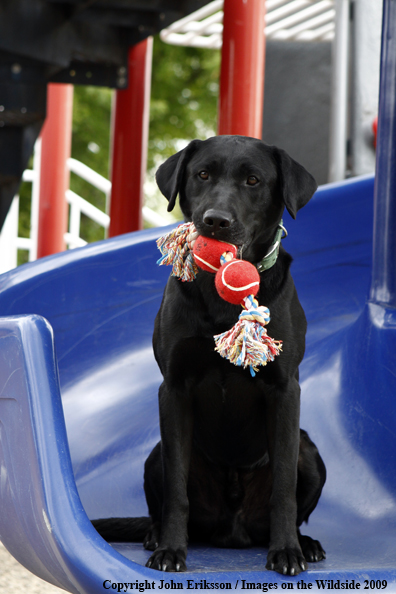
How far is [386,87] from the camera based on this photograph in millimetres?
2541

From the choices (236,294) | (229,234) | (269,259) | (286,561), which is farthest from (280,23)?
(286,561)

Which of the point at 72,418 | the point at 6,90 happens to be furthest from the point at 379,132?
the point at 6,90

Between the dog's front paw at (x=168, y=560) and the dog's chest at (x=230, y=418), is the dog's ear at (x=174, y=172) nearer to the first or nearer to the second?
the dog's chest at (x=230, y=418)

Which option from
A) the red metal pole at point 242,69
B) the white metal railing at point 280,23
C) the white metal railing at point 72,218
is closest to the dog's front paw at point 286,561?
the red metal pole at point 242,69

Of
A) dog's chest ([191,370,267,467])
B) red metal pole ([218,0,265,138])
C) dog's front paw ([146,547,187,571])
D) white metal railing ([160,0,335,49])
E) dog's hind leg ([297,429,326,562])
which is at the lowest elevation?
dog's front paw ([146,547,187,571])

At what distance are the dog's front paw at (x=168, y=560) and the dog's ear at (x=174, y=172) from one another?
0.92m

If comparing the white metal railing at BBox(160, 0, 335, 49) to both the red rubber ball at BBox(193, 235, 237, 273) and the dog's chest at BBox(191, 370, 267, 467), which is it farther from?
the dog's chest at BBox(191, 370, 267, 467)

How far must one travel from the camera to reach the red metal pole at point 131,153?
512 cm

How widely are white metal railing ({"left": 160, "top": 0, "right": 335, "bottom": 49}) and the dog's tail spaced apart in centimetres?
546

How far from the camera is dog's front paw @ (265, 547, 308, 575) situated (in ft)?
5.31

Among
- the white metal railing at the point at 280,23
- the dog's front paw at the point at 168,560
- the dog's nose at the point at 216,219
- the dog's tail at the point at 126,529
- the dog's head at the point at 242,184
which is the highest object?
the white metal railing at the point at 280,23

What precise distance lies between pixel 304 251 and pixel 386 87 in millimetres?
793

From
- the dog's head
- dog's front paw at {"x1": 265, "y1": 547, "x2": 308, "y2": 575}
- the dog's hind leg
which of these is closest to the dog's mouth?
the dog's head

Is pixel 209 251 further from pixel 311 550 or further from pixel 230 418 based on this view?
pixel 311 550
